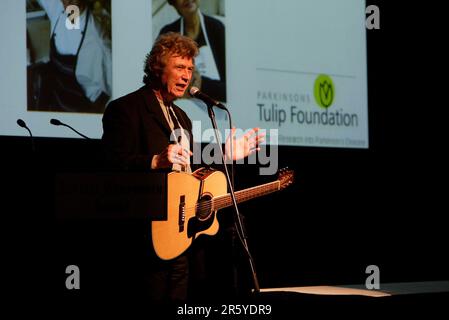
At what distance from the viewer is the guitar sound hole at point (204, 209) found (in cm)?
339

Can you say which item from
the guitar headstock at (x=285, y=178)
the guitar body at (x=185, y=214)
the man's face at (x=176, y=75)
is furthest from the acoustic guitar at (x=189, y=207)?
the man's face at (x=176, y=75)

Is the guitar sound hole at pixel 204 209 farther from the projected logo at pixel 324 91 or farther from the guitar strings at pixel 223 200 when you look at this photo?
the projected logo at pixel 324 91

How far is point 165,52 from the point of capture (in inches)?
132

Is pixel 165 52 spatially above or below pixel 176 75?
above

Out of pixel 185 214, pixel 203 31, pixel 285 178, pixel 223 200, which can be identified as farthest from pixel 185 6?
pixel 185 214

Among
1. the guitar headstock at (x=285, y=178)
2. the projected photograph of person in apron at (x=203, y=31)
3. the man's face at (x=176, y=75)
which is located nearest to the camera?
the man's face at (x=176, y=75)

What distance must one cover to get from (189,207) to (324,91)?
1.82 metres

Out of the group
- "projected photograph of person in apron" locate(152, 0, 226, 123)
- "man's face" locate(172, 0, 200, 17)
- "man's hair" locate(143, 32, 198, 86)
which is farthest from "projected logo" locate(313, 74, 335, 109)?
"man's hair" locate(143, 32, 198, 86)

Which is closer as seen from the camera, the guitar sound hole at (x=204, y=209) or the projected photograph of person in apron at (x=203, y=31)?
the guitar sound hole at (x=204, y=209)

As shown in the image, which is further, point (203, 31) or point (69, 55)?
point (203, 31)

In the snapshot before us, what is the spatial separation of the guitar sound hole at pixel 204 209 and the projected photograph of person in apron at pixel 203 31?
996mm

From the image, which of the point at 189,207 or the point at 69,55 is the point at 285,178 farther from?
the point at 69,55

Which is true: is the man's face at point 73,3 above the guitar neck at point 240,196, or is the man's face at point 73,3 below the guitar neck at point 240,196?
above
